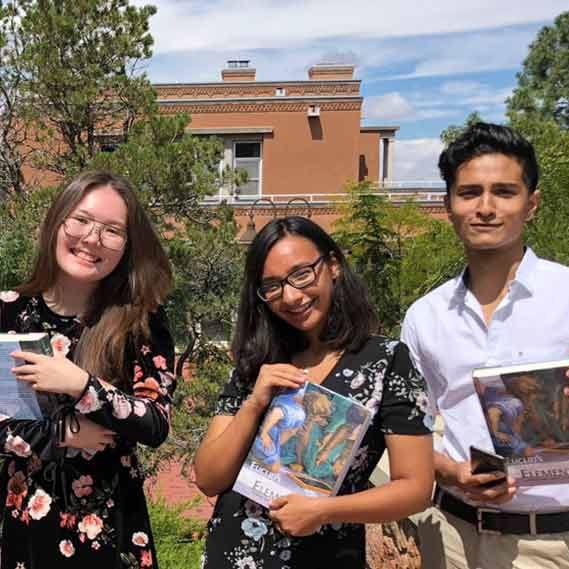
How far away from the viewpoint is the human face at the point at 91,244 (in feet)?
6.35

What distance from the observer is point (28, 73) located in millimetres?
5164

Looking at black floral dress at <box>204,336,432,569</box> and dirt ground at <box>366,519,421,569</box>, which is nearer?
black floral dress at <box>204,336,432,569</box>

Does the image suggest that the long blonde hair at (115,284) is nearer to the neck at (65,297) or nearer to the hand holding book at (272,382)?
the neck at (65,297)

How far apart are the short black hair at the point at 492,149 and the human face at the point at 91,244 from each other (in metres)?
0.95

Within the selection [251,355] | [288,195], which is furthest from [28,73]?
[288,195]

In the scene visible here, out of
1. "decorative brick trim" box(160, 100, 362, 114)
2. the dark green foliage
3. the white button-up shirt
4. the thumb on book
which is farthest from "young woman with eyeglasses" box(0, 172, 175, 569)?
"decorative brick trim" box(160, 100, 362, 114)

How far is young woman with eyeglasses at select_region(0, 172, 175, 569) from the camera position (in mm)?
1844

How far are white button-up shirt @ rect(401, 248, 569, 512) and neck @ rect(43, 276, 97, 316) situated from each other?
3.22 ft

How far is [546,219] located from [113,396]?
448 cm

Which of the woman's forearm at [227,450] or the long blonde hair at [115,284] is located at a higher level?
the long blonde hair at [115,284]

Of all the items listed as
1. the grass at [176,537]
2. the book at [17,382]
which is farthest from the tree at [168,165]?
the book at [17,382]

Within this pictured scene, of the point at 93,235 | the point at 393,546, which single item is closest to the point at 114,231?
the point at 93,235

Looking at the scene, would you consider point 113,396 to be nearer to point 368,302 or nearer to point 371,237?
point 368,302

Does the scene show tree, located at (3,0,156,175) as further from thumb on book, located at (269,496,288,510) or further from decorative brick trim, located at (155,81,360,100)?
decorative brick trim, located at (155,81,360,100)
